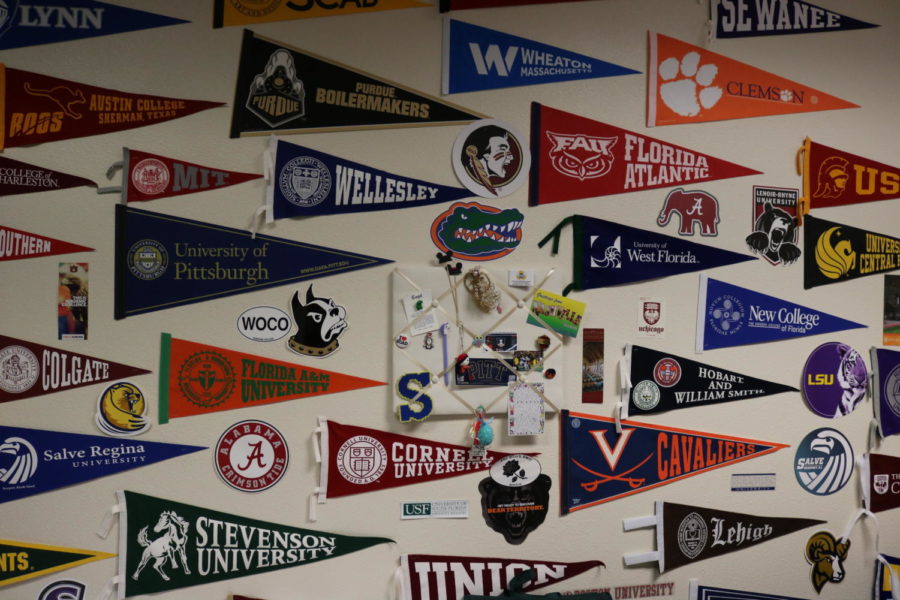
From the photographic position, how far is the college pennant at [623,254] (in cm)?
195

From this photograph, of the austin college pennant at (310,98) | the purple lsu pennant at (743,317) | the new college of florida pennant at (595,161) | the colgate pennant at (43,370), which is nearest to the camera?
the colgate pennant at (43,370)

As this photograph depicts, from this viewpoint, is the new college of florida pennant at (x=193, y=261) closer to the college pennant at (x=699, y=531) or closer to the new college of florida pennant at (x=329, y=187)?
the new college of florida pennant at (x=329, y=187)

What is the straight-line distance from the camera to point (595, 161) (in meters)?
1.96

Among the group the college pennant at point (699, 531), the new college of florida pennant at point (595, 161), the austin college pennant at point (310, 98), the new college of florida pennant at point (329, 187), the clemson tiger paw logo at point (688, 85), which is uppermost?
the clemson tiger paw logo at point (688, 85)

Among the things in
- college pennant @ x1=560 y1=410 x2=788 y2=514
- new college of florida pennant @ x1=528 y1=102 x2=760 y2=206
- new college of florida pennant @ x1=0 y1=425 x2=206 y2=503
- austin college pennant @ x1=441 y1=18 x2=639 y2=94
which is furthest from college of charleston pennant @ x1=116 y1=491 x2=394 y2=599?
austin college pennant @ x1=441 y1=18 x2=639 y2=94

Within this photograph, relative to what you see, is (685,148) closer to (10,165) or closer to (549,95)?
(549,95)

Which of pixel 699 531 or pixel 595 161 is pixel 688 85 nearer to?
pixel 595 161

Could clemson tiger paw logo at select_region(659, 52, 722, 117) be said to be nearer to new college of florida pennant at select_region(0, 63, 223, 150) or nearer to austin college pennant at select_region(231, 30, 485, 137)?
austin college pennant at select_region(231, 30, 485, 137)

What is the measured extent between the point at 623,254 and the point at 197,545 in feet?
4.53

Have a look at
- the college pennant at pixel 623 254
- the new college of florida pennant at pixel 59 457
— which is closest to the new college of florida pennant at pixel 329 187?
the college pennant at pixel 623 254

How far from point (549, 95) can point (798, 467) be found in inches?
52.9

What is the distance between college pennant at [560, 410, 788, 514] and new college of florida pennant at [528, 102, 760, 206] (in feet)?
2.09

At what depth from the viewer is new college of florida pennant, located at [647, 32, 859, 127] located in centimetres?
199

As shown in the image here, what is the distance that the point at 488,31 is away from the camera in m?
1.89
